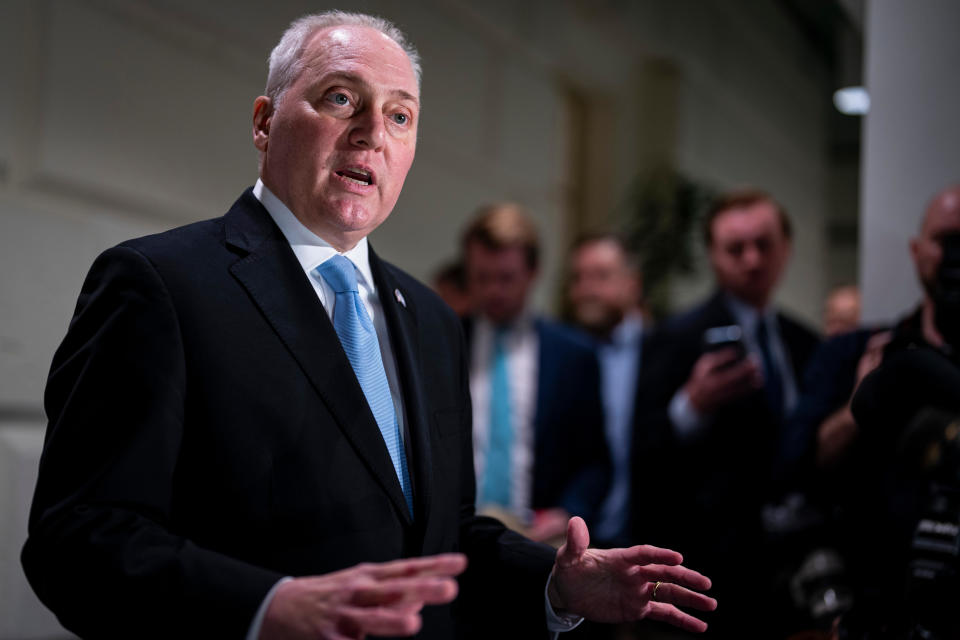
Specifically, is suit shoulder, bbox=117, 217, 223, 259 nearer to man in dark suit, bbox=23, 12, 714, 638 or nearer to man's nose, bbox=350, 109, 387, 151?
man in dark suit, bbox=23, 12, 714, 638

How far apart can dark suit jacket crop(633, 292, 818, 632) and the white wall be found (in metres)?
0.18

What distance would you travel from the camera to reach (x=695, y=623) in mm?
845

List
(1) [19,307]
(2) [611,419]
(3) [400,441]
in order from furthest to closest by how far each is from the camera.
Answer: (2) [611,419] < (1) [19,307] < (3) [400,441]

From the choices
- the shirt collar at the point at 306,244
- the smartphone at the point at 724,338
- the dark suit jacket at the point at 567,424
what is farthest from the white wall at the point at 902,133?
the shirt collar at the point at 306,244

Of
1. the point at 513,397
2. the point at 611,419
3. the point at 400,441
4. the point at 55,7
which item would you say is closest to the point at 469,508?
the point at 400,441

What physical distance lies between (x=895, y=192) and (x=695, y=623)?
0.86m

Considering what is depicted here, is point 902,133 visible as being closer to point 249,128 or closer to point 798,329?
point 798,329

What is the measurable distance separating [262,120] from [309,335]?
0.22 m

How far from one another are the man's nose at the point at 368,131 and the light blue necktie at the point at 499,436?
77cm

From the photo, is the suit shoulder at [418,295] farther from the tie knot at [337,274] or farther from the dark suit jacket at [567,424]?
the dark suit jacket at [567,424]

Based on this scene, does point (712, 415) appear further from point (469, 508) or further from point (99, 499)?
point (99, 499)

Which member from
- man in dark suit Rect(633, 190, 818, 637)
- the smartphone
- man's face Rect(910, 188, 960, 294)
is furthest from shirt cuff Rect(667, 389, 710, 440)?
man's face Rect(910, 188, 960, 294)

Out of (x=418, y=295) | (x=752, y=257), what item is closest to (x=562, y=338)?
(x=752, y=257)

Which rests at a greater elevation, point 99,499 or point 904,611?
point 99,499
